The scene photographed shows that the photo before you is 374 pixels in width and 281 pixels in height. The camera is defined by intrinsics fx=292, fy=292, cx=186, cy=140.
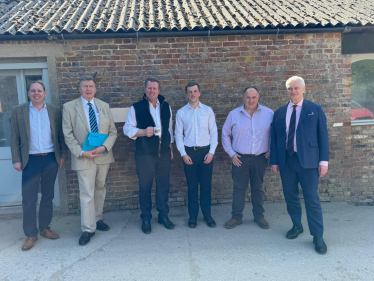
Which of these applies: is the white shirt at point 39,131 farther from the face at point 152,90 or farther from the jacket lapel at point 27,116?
the face at point 152,90

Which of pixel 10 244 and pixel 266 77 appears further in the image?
pixel 266 77

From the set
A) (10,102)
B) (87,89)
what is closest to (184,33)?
(87,89)

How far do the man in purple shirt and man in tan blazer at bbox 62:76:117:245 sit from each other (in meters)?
1.78

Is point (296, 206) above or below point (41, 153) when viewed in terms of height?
below

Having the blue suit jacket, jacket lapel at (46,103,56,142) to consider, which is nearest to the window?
the blue suit jacket

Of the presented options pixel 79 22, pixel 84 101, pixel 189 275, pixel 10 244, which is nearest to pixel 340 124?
pixel 189 275

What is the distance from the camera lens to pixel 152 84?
4.09 m

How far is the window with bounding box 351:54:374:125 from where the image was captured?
541 cm

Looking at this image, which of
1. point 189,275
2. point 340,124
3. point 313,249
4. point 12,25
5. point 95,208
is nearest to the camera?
point 189,275

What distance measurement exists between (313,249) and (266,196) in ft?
5.46

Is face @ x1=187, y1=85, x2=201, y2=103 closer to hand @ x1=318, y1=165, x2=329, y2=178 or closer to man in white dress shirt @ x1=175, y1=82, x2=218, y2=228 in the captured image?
man in white dress shirt @ x1=175, y1=82, x2=218, y2=228

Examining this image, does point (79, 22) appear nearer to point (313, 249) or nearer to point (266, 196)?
point (266, 196)

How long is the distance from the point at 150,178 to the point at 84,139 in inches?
41.9

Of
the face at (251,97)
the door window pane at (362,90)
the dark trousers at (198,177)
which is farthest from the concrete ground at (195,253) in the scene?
the door window pane at (362,90)
